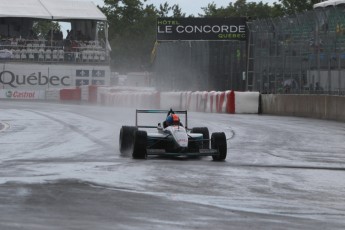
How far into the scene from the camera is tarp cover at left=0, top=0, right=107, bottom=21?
2675 inches

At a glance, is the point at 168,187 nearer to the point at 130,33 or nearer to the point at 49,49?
the point at 49,49

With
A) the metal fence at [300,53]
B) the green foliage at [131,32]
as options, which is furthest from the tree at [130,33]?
the metal fence at [300,53]

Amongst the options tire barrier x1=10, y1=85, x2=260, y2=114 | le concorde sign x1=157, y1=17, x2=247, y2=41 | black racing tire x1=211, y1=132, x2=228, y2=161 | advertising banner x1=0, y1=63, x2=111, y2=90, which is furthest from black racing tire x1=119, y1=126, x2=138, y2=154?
advertising banner x1=0, y1=63, x2=111, y2=90

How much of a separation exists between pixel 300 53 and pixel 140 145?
826 inches

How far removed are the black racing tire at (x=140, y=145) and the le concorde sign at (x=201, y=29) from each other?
36702 mm

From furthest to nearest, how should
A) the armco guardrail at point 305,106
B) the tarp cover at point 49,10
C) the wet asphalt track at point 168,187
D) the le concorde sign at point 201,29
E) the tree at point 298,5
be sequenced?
the tree at point 298,5 → the tarp cover at point 49,10 → the le concorde sign at point 201,29 → the armco guardrail at point 305,106 → the wet asphalt track at point 168,187

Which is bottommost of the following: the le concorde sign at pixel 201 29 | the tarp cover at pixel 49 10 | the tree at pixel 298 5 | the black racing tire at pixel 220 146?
the black racing tire at pixel 220 146

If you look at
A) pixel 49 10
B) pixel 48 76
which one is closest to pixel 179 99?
pixel 48 76

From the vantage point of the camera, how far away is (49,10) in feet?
229

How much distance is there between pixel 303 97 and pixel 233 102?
5098mm

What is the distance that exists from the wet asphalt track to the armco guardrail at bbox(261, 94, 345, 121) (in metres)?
11.2

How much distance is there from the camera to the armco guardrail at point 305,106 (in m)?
31.7

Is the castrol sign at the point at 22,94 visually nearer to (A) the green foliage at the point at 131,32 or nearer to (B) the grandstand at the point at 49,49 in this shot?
(B) the grandstand at the point at 49,49

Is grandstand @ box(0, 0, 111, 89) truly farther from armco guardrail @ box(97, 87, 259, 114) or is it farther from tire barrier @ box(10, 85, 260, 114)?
armco guardrail @ box(97, 87, 259, 114)
